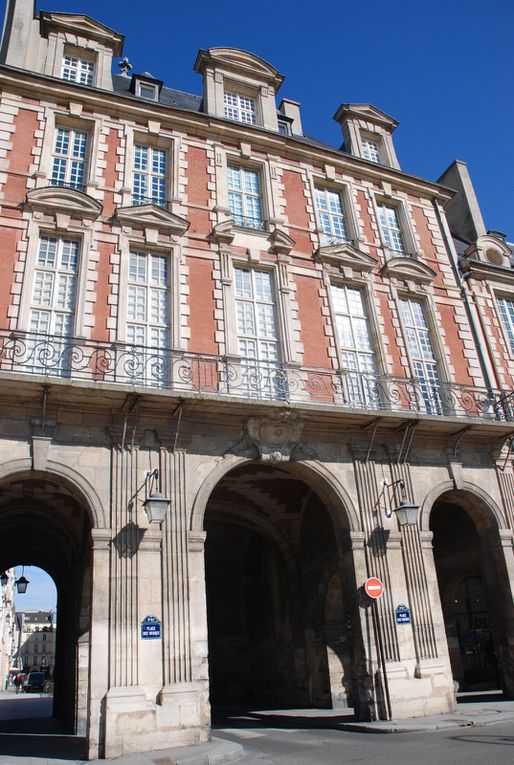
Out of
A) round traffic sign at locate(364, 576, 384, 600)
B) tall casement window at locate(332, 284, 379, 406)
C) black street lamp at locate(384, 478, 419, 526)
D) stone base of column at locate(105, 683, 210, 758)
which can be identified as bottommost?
stone base of column at locate(105, 683, 210, 758)

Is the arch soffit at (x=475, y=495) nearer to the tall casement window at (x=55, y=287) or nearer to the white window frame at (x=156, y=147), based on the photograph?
the tall casement window at (x=55, y=287)

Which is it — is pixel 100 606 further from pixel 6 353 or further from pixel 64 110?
pixel 64 110

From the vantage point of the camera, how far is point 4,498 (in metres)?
12.8

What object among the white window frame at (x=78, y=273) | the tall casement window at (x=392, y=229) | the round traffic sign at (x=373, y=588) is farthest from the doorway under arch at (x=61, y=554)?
the tall casement window at (x=392, y=229)

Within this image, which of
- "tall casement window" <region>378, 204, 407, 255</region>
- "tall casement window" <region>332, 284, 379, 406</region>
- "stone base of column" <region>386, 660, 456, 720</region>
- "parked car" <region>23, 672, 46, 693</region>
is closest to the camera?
"stone base of column" <region>386, 660, 456, 720</region>

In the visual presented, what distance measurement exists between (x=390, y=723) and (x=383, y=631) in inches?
53.6

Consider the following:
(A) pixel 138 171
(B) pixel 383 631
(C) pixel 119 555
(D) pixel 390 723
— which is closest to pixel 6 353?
(C) pixel 119 555

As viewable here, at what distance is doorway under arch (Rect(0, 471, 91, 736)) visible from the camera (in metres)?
12.2

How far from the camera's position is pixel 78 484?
9250 mm

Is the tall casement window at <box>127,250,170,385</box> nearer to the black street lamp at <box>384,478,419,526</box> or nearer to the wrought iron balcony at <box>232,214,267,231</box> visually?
the wrought iron balcony at <box>232,214,267,231</box>

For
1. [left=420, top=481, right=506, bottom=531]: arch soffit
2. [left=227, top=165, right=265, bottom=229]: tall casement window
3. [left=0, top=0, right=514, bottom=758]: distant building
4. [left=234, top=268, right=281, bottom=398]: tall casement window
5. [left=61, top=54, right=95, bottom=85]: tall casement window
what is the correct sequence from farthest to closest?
[left=61, top=54, right=95, bottom=85]: tall casement window, [left=227, top=165, right=265, bottom=229]: tall casement window, [left=420, top=481, right=506, bottom=531]: arch soffit, [left=234, top=268, right=281, bottom=398]: tall casement window, [left=0, top=0, right=514, bottom=758]: distant building

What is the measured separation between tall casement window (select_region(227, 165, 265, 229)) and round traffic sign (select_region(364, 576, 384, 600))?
758 centimetres

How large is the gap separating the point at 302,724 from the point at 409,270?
9853mm

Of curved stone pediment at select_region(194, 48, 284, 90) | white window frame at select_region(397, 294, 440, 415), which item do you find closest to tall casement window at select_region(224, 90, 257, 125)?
curved stone pediment at select_region(194, 48, 284, 90)
